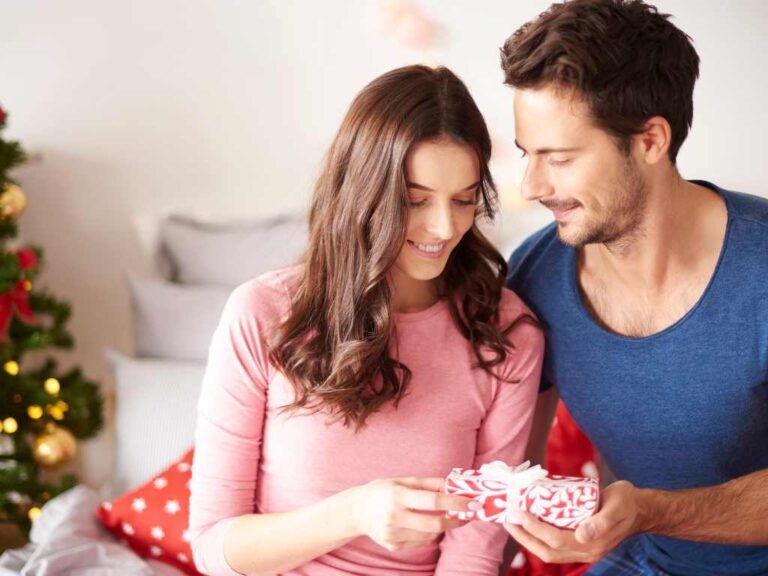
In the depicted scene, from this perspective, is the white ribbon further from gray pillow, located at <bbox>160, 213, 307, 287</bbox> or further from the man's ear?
gray pillow, located at <bbox>160, 213, 307, 287</bbox>

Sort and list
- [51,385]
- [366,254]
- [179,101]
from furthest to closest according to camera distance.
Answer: [179,101] < [51,385] < [366,254]

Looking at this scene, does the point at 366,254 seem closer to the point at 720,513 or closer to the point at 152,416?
the point at 720,513

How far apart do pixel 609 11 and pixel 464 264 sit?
49 centimetres

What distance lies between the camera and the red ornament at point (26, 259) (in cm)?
232

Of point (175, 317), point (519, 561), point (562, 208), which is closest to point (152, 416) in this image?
point (175, 317)

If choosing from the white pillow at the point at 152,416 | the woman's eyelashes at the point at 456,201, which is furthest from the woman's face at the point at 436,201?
the white pillow at the point at 152,416

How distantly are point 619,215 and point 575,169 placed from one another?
0.12 meters

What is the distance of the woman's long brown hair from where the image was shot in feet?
4.86

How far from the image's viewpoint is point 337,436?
62.1 inches

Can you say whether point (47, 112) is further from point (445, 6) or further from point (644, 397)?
→ point (644, 397)

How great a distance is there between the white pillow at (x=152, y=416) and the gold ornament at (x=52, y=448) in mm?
218

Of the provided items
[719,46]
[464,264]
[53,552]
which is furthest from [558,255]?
[53,552]

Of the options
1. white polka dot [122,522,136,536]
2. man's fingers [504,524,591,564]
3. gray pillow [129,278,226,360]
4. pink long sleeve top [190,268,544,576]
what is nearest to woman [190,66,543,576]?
pink long sleeve top [190,268,544,576]

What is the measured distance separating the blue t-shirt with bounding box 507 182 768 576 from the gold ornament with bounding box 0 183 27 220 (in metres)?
1.29
